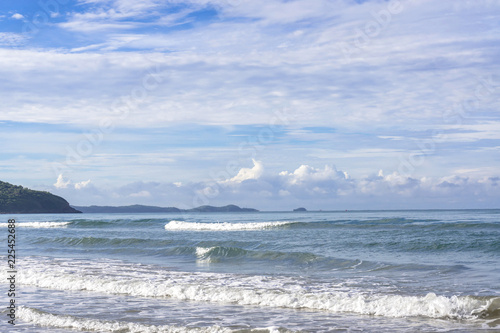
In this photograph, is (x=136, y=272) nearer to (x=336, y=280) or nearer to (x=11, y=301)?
(x=11, y=301)

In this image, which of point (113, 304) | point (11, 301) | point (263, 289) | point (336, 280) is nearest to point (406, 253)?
point (336, 280)

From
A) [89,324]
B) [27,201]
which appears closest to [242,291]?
[89,324]

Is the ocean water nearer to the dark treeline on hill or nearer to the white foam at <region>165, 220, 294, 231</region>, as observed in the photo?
the white foam at <region>165, 220, 294, 231</region>

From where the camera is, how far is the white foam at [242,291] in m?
10.4

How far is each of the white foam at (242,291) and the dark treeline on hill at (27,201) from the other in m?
130

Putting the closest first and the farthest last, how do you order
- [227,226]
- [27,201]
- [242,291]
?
[242,291]
[227,226]
[27,201]

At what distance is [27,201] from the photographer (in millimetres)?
136125

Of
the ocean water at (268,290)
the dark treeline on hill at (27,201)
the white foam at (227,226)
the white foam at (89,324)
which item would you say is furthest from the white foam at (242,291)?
the dark treeline on hill at (27,201)

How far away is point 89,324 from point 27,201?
141197 millimetres

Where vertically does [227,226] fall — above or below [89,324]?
below

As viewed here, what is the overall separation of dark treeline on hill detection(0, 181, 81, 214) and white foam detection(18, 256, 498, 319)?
130 metres

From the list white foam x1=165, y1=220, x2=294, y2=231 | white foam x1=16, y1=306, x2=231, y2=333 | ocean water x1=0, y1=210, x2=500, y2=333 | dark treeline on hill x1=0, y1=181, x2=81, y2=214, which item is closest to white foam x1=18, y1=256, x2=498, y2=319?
ocean water x1=0, y1=210, x2=500, y2=333

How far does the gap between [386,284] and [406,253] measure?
343 inches

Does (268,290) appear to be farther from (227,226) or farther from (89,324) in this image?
(227,226)
